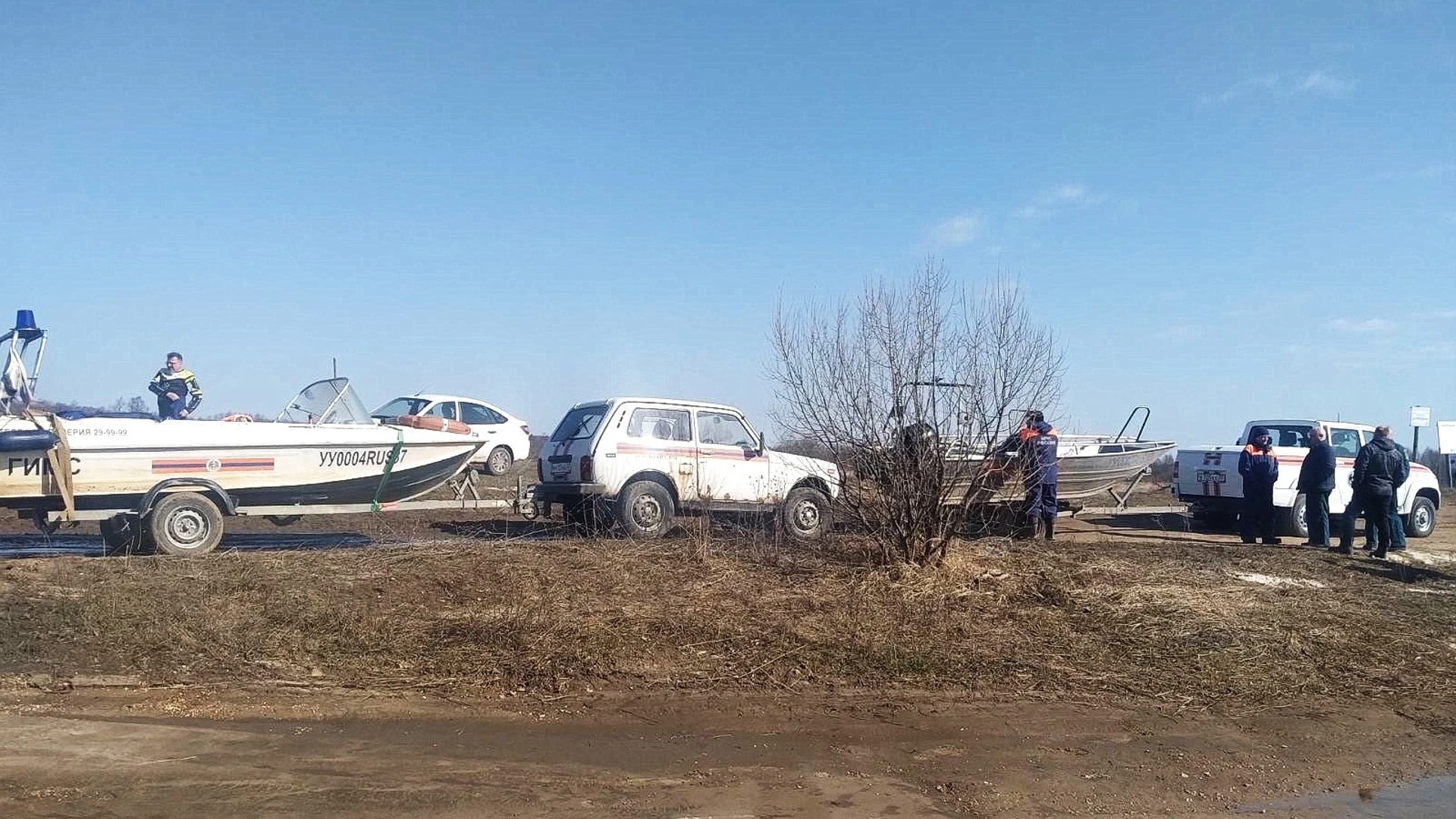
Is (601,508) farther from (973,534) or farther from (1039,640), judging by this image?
(1039,640)

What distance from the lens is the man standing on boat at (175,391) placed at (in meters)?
11.6

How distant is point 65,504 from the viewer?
34.8 feet

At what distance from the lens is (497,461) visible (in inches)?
880

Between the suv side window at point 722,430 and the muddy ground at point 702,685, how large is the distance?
10.2ft

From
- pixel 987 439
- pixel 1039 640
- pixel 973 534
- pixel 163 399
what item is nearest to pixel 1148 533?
pixel 973 534

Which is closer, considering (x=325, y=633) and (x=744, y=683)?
(x=744, y=683)

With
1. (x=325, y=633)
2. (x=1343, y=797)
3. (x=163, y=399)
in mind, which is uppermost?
(x=163, y=399)

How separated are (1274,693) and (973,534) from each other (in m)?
5.19

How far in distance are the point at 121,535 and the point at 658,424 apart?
5.86 m

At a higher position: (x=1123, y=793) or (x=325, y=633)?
(x=325, y=633)

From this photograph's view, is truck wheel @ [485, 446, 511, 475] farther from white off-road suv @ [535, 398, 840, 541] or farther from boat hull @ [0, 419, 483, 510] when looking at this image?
boat hull @ [0, 419, 483, 510]

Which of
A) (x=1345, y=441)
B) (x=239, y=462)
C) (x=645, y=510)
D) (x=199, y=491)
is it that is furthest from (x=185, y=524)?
(x=1345, y=441)

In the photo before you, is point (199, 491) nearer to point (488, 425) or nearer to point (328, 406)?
point (328, 406)

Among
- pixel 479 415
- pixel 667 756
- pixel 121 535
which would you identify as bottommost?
pixel 667 756
